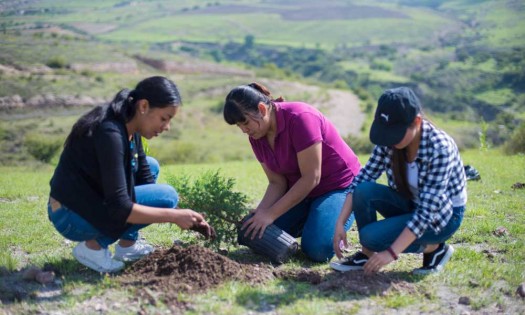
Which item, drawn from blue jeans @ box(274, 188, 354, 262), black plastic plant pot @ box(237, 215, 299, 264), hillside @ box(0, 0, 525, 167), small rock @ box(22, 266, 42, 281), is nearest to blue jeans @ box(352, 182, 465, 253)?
blue jeans @ box(274, 188, 354, 262)

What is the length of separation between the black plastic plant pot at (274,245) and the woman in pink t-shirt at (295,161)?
0.06 metres

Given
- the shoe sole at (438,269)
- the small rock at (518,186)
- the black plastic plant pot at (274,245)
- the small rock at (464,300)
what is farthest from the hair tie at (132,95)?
the small rock at (518,186)

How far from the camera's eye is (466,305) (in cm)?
457

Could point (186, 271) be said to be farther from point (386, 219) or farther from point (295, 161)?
point (386, 219)

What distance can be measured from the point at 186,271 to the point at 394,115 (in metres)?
2.09

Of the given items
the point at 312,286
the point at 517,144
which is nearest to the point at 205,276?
the point at 312,286

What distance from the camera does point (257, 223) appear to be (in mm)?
5645

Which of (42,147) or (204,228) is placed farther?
(42,147)

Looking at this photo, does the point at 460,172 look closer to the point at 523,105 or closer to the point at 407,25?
the point at 523,105

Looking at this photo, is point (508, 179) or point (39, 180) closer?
point (508, 179)

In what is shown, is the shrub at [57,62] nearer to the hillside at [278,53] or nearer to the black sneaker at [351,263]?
the hillside at [278,53]

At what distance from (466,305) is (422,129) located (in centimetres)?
140

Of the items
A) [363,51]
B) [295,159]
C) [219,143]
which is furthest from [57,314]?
[363,51]

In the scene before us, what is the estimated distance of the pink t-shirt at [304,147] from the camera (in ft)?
18.5
